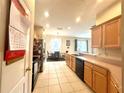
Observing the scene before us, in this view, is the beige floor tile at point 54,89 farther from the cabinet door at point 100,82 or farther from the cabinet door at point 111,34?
the cabinet door at point 111,34

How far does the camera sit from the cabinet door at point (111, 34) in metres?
2.56

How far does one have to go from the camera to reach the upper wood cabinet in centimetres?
257

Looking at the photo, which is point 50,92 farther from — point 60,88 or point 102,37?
point 102,37

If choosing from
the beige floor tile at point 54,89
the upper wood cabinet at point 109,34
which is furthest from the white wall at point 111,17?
the beige floor tile at point 54,89

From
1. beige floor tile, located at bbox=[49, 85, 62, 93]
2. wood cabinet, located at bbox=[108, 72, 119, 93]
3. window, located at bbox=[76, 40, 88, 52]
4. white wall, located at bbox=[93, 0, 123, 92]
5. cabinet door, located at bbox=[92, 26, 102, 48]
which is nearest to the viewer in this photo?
wood cabinet, located at bbox=[108, 72, 119, 93]

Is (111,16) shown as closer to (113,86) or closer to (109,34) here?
(109,34)

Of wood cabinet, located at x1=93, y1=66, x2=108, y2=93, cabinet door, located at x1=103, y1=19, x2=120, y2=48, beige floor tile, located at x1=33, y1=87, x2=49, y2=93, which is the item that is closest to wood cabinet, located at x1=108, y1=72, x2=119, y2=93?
wood cabinet, located at x1=93, y1=66, x2=108, y2=93

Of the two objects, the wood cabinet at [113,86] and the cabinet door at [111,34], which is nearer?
the wood cabinet at [113,86]

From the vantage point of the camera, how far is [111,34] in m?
2.80

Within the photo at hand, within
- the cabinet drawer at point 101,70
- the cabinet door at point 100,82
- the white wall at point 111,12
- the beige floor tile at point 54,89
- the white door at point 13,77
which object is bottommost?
the beige floor tile at point 54,89

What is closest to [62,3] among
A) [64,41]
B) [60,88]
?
[60,88]

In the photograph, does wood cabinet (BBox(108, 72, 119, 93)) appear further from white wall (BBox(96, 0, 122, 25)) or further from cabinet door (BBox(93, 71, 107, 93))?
white wall (BBox(96, 0, 122, 25))

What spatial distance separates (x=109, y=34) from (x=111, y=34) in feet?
0.31

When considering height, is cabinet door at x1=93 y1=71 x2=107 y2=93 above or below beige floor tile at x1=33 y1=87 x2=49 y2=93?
above
